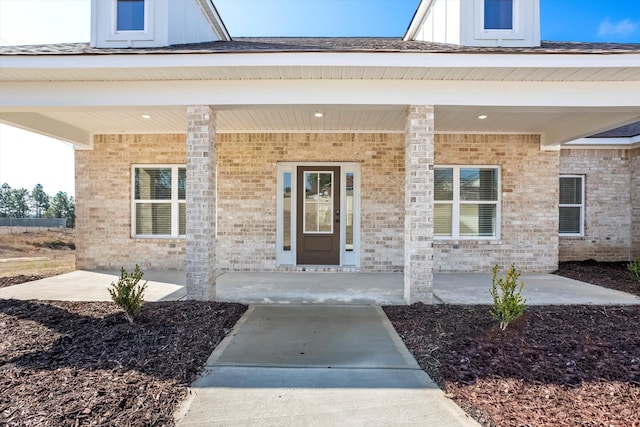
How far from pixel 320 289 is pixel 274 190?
284cm

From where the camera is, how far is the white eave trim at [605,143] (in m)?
8.87

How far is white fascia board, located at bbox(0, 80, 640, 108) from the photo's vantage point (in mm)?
5070

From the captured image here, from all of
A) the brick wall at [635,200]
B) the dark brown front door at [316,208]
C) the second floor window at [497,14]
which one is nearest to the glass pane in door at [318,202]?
the dark brown front door at [316,208]

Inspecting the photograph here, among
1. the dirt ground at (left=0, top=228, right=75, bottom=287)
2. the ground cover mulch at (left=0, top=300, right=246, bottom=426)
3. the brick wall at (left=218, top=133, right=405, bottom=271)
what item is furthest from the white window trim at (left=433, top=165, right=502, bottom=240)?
the dirt ground at (left=0, top=228, right=75, bottom=287)

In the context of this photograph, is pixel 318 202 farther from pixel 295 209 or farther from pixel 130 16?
pixel 130 16

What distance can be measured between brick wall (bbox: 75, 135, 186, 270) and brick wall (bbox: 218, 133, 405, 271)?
1.49 metres

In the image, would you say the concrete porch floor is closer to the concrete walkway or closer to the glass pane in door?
the glass pane in door

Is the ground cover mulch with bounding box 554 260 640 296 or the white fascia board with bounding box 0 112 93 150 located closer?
the white fascia board with bounding box 0 112 93 150

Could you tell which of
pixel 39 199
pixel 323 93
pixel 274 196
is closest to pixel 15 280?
pixel 274 196

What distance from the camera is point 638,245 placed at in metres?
9.09

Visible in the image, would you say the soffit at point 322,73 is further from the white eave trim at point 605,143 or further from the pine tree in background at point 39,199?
the pine tree in background at point 39,199

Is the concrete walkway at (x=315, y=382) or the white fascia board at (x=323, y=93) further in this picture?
the white fascia board at (x=323, y=93)

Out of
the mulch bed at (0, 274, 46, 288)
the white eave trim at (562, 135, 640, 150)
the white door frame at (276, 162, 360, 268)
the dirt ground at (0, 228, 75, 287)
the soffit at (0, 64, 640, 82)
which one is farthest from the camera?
the dirt ground at (0, 228, 75, 287)

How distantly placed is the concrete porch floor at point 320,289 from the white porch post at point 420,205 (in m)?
0.50
